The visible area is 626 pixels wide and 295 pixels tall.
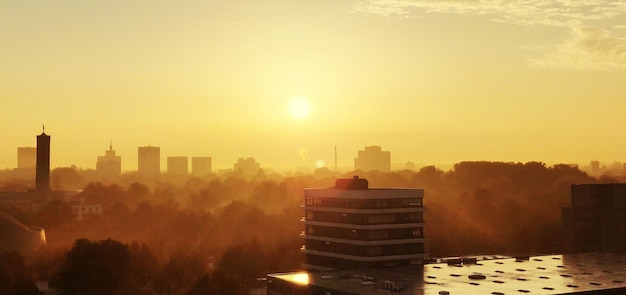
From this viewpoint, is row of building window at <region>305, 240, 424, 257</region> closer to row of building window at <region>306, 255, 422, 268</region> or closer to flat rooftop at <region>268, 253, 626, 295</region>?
row of building window at <region>306, 255, 422, 268</region>

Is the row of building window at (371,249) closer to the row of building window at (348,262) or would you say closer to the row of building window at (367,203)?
the row of building window at (348,262)

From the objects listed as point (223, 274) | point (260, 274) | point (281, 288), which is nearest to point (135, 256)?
point (260, 274)

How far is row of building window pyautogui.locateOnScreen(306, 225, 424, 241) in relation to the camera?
297 feet

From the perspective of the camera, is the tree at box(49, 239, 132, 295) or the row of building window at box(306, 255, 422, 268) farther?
the tree at box(49, 239, 132, 295)

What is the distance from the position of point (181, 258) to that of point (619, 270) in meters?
70.3

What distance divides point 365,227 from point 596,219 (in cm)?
5128

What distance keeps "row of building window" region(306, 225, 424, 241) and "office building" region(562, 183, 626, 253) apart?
41680mm

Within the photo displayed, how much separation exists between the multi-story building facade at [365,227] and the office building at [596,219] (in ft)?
136

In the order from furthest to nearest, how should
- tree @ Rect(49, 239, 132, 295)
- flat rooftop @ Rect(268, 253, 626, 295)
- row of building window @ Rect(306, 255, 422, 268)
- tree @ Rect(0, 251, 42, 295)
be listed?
tree @ Rect(49, 239, 132, 295) → tree @ Rect(0, 251, 42, 295) → row of building window @ Rect(306, 255, 422, 268) → flat rooftop @ Rect(268, 253, 626, 295)

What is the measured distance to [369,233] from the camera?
3561 inches

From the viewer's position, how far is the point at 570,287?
6800cm

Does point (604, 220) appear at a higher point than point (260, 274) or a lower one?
higher

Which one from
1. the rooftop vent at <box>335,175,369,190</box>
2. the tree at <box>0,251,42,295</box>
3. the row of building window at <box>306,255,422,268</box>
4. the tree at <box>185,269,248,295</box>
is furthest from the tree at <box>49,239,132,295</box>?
the rooftop vent at <box>335,175,369,190</box>

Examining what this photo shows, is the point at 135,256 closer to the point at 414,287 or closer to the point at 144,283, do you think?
the point at 144,283
